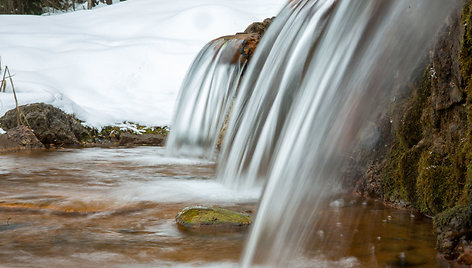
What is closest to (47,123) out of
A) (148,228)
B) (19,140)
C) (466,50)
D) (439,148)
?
(19,140)

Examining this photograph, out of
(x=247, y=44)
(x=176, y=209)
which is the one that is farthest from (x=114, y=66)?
(x=176, y=209)

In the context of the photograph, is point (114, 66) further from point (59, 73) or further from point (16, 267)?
point (16, 267)

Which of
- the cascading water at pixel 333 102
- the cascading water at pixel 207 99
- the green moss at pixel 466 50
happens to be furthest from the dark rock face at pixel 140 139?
the green moss at pixel 466 50

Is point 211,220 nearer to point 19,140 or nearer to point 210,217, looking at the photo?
point 210,217

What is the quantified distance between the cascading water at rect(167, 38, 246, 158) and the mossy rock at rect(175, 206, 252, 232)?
13.5 ft

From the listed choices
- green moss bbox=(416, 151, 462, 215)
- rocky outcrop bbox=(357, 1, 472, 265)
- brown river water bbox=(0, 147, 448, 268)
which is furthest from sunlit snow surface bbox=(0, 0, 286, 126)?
green moss bbox=(416, 151, 462, 215)

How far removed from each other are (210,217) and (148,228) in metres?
0.39

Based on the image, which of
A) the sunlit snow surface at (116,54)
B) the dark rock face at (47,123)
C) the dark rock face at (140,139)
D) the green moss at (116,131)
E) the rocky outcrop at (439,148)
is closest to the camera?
the rocky outcrop at (439,148)

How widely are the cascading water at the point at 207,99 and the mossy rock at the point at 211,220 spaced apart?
4.11 meters

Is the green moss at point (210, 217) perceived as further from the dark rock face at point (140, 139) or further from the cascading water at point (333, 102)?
the dark rock face at point (140, 139)

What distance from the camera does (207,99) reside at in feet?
26.8

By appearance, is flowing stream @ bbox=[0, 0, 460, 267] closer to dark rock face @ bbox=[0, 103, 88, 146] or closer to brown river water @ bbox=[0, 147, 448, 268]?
brown river water @ bbox=[0, 147, 448, 268]

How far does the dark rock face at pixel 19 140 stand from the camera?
7707mm

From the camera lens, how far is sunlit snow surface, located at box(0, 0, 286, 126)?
1066cm
